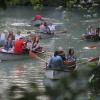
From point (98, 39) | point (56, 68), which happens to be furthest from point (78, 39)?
point (56, 68)

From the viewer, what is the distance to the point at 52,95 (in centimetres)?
165

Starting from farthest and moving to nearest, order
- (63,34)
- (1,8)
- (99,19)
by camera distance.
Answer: (99,19) → (63,34) → (1,8)

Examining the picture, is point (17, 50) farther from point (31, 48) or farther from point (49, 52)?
point (49, 52)

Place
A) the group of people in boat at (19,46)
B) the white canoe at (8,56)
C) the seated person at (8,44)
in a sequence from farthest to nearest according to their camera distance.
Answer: the seated person at (8,44), the group of people in boat at (19,46), the white canoe at (8,56)

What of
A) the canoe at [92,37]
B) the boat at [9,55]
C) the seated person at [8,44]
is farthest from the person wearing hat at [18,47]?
the canoe at [92,37]

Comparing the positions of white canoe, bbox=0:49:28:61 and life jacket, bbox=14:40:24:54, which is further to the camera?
life jacket, bbox=14:40:24:54

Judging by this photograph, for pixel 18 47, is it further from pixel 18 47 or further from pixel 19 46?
pixel 19 46

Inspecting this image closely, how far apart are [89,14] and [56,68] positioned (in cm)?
3461

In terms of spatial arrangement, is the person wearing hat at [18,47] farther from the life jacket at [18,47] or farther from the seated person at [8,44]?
the seated person at [8,44]

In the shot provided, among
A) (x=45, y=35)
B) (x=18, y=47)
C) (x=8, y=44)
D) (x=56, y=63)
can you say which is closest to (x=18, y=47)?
(x=18, y=47)

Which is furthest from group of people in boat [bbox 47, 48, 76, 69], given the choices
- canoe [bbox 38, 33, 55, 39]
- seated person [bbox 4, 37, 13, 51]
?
canoe [bbox 38, 33, 55, 39]

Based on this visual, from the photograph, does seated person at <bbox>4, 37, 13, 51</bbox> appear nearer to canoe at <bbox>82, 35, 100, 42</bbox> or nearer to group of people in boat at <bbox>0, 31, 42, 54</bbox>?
group of people in boat at <bbox>0, 31, 42, 54</bbox>

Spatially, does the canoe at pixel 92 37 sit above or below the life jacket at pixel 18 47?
below

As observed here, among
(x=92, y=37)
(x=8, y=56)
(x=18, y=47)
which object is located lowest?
(x=8, y=56)
